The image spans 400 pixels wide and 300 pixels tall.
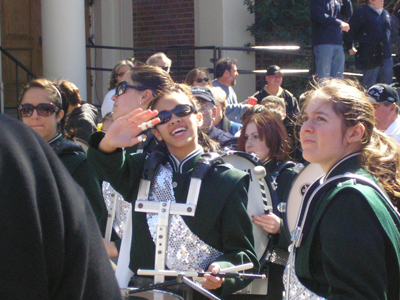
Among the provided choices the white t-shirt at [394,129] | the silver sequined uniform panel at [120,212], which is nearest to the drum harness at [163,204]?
the silver sequined uniform panel at [120,212]

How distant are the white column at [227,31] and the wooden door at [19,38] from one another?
119 inches

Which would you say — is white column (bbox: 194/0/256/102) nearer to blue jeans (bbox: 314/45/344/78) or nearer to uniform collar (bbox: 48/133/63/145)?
blue jeans (bbox: 314/45/344/78)

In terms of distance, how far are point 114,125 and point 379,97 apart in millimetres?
2850

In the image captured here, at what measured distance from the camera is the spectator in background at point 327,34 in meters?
7.24

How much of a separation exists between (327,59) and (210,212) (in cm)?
567


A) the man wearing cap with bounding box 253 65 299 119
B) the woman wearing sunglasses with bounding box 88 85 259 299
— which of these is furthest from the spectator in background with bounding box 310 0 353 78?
the woman wearing sunglasses with bounding box 88 85 259 299

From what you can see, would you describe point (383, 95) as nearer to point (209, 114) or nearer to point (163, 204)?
point (209, 114)

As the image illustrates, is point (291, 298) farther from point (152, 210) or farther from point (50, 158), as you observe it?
point (50, 158)

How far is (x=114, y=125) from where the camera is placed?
223 centimetres

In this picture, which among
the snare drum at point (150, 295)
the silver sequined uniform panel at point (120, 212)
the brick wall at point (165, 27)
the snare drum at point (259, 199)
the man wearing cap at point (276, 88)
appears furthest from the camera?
the brick wall at point (165, 27)

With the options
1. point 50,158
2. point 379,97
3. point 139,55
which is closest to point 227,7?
point 139,55

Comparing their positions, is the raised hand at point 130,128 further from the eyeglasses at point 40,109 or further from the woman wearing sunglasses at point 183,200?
the eyeglasses at point 40,109

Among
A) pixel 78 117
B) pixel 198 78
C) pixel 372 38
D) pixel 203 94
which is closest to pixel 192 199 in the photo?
pixel 203 94

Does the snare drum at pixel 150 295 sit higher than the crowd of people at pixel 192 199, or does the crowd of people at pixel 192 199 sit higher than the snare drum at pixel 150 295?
the crowd of people at pixel 192 199
